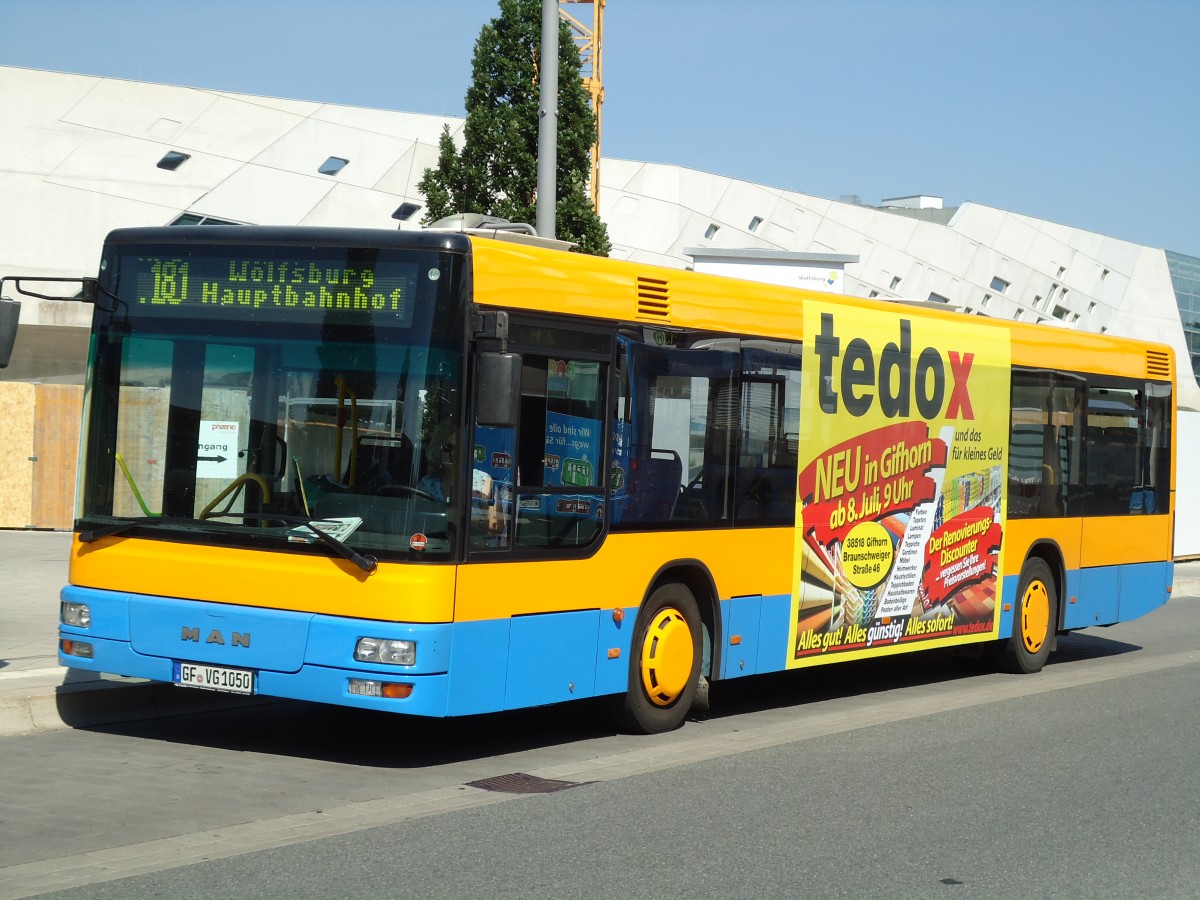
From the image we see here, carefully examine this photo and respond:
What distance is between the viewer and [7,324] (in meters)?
8.51

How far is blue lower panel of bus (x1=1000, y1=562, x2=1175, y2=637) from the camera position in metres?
13.4

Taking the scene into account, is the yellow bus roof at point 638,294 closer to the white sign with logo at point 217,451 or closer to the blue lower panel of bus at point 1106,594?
the white sign with logo at point 217,451

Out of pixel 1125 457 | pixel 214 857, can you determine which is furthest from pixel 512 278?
pixel 1125 457

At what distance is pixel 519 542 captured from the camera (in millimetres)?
8414

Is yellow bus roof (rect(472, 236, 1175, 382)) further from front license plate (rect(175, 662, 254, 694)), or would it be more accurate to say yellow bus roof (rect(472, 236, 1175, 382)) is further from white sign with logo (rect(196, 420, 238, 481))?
front license plate (rect(175, 662, 254, 694))

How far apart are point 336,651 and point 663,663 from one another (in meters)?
2.44

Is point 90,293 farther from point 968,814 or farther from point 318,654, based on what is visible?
point 968,814

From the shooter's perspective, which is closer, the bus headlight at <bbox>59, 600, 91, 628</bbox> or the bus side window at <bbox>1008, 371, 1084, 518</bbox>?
the bus headlight at <bbox>59, 600, 91, 628</bbox>

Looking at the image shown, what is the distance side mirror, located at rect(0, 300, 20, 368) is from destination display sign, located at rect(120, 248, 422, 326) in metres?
0.60

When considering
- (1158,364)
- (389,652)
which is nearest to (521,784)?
(389,652)

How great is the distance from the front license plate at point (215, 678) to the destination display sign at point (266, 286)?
1915 mm

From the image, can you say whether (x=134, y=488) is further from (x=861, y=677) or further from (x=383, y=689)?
(x=861, y=677)

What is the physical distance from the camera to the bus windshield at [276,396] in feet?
26.1

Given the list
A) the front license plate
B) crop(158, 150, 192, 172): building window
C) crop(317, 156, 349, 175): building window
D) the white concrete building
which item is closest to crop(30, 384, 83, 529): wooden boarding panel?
the white concrete building
